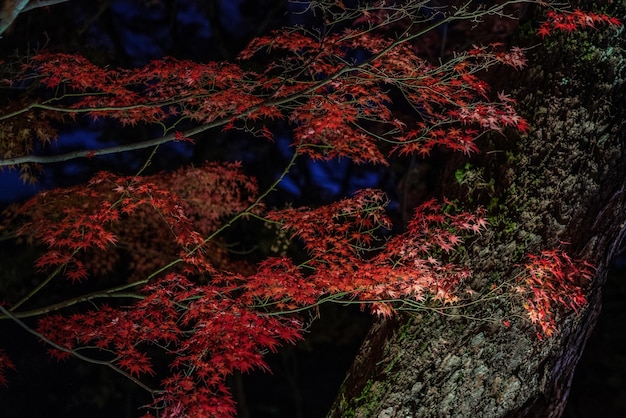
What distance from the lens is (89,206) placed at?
6.79 metres

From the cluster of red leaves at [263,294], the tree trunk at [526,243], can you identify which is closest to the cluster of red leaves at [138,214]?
the cluster of red leaves at [263,294]

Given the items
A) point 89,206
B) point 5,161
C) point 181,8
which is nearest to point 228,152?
point 181,8

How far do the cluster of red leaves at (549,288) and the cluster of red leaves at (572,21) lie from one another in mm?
1807

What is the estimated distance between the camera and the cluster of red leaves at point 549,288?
3859mm

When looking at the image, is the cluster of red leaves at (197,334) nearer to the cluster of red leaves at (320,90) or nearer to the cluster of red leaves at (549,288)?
the cluster of red leaves at (320,90)

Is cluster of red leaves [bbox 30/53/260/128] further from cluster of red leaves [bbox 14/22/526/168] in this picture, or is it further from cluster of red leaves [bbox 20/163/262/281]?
cluster of red leaves [bbox 20/163/262/281]

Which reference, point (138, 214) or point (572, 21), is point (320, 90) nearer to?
point (572, 21)

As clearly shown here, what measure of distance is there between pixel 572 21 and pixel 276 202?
8.80 m

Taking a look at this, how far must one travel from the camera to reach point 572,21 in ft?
14.5

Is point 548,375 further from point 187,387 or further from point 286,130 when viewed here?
point 286,130

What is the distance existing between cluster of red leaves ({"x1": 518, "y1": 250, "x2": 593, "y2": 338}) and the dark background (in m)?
5.33

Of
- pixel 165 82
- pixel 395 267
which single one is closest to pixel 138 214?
pixel 165 82

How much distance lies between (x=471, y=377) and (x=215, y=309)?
76.6 inches

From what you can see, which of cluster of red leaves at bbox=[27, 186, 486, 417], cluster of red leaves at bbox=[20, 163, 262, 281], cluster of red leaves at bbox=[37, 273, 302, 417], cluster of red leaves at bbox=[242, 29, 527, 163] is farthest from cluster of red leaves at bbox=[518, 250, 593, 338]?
cluster of red leaves at bbox=[20, 163, 262, 281]
